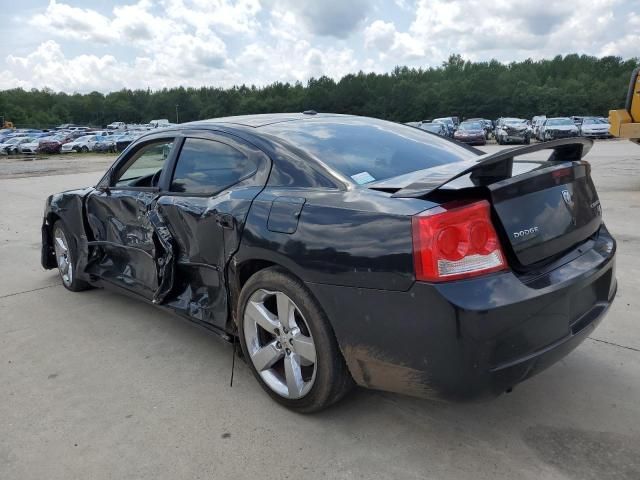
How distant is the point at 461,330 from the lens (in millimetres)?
2039

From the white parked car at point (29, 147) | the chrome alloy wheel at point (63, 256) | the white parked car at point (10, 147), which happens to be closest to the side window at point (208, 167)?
the chrome alloy wheel at point (63, 256)

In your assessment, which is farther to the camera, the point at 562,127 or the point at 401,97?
the point at 401,97

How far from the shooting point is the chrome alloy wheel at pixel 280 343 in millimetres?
2641

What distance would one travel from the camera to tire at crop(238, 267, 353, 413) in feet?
8.18

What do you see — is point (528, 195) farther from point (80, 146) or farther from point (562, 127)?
point (80, 146)

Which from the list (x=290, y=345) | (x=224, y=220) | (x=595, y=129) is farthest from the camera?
(x=595, y=129)

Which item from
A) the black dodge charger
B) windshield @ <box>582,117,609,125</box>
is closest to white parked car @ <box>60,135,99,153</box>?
windshield @ <box>582,117,609,125</box>

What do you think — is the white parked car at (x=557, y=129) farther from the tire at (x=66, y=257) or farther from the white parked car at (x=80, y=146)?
the white parked car at (x=80, y=146)

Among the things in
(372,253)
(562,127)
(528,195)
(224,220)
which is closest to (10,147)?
(562,127)

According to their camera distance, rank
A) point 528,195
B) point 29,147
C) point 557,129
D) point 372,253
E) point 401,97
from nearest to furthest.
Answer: point 372,253 < point 528,195 < point 557,129 < point 29,147 < point 401,97

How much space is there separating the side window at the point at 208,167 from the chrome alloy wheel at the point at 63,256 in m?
1.94

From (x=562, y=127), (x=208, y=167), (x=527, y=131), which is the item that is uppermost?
(x=562, y=127)

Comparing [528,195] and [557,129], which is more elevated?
[557,129]

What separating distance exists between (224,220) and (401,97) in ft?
308
